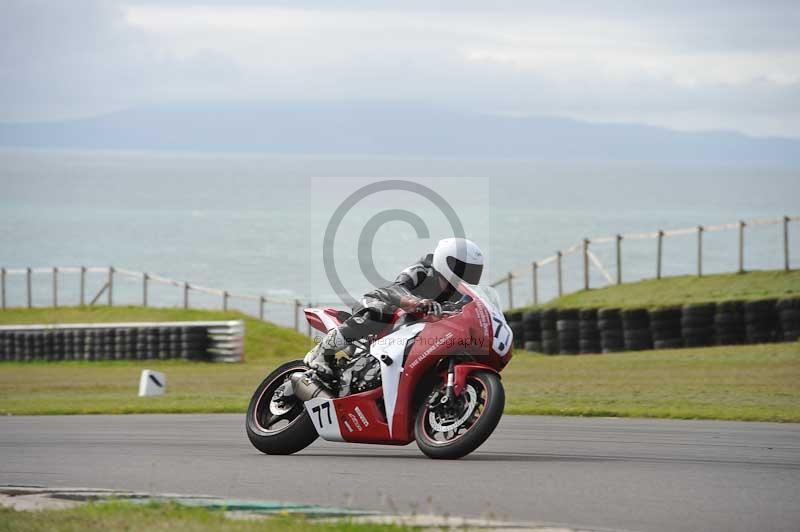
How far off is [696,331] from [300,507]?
18879 mm

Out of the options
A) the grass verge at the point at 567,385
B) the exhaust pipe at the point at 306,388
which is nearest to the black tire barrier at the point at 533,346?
the grass verge at the point at 567,385

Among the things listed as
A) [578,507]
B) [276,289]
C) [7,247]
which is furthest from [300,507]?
[7,247]

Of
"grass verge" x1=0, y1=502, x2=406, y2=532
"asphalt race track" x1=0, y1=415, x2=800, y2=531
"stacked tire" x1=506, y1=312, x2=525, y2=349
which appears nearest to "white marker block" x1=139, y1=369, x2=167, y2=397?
"asphalt race track" x1=0, y1=415, x2=800, y2=531

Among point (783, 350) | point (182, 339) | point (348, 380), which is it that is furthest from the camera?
point (182, 339)

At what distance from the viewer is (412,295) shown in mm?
9781

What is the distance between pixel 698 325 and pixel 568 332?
11.1ft

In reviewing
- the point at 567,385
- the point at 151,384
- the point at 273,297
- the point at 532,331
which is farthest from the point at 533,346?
the point at 273,297

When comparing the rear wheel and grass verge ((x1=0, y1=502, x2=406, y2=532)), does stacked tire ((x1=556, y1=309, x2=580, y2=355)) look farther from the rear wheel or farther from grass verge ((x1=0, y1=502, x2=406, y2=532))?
grass verge ((x1=0, y1=502, x2=406, y2=532))

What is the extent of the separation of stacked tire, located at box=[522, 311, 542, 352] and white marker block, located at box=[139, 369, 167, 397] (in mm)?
11209

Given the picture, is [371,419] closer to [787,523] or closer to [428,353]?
[428,353]

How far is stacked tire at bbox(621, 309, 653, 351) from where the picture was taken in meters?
26.5

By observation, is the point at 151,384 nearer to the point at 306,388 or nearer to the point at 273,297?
the point at 306,388

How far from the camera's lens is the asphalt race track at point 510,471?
7.45 m

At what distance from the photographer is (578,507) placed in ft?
24.6
